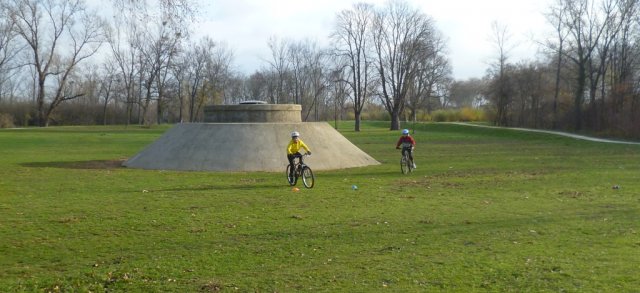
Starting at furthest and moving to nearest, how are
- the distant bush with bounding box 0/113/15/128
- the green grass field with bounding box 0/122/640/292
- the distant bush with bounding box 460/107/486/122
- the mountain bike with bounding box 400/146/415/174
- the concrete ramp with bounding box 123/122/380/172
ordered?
the distant bush with bounding box 460/107/486/122 → the distant bush with bounding box 0/113/15/128 → the concrete ramp with bounding box 123/122/380/172 → the mountain bike with bounding box 400/146/415/174 → the green grass field with bounding box 0/122/640/292

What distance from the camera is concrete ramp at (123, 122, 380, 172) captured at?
2273 cm

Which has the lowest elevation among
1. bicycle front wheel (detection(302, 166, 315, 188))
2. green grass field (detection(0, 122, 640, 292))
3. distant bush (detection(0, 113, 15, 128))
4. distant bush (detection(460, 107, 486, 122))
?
green grass field (detection(0, 122, 640, 292))

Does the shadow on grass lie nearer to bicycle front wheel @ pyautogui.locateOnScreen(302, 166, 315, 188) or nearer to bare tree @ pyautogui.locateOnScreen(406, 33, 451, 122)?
bicycle front wheel @ pyautogui.locateOnScreen(302, 166, 315, 188)

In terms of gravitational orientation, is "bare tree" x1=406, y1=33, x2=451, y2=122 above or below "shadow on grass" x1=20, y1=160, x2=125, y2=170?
above

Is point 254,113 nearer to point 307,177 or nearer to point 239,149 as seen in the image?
point 239,149

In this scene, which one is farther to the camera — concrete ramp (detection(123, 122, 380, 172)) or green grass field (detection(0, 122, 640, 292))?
concrete ramp (detection(123, 122, 380, 172))

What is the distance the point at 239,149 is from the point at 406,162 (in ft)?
21.3

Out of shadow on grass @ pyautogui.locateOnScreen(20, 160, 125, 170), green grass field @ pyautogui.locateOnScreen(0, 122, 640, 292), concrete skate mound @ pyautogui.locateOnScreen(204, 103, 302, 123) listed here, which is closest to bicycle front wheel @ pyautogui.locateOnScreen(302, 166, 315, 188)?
green grass field @ pyautogui.locateOnScreen(0, 122, 640, 292)

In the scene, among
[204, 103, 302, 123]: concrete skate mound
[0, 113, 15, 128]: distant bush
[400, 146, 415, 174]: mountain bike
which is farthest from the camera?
[0, 113, 15, 128]: distant bush

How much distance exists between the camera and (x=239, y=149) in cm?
2328

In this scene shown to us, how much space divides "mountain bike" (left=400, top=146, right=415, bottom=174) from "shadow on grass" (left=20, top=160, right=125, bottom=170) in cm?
1132

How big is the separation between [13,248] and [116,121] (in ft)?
300

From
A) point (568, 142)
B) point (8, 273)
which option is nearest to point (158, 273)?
point (8, 273)

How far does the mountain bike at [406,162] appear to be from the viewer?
2114 centimetres
